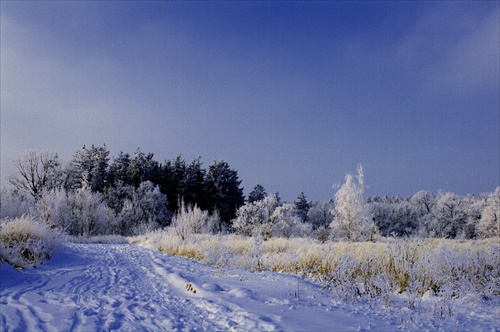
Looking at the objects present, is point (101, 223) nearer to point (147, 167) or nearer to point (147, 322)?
point (147, 167)

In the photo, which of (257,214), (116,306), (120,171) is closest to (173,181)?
(120,171)

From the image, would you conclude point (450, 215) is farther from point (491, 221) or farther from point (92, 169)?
point (92, 169)

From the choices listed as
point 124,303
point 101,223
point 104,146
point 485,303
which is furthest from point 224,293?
point 104,146

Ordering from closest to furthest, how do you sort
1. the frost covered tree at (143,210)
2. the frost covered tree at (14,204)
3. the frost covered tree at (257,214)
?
the frost covered tree at (14,204) → the frost covered tree at (257,214) → the frost covered tree at (143,210)

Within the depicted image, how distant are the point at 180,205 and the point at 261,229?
33.2m

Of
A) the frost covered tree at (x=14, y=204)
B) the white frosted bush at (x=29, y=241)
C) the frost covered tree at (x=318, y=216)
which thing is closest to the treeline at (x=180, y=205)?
the frost covered tree at (x=14, y=204)

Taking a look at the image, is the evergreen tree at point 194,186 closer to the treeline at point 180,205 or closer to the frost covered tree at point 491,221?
the treeline at point 180,205

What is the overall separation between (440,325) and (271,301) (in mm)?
2081

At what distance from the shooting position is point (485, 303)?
14.6ft

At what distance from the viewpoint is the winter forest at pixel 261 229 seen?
504 centimetres

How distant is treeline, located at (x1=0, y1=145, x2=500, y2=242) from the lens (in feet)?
86.6

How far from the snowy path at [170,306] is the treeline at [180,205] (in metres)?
13.2

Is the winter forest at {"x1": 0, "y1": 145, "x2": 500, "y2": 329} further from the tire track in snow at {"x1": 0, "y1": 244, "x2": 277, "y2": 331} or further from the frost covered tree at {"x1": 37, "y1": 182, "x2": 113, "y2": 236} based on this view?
the tire track in snow at {"x1": 0, "y1": 244, "x2": 277, "y2": 331}

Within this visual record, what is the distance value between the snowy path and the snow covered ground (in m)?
0.01
